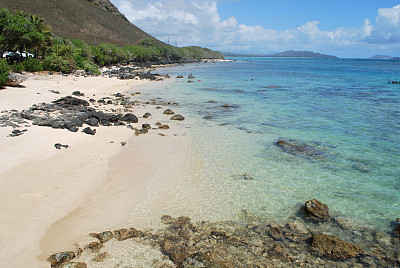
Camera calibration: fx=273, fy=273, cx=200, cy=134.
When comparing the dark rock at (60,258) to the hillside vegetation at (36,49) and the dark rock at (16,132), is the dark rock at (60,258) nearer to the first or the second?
the dark rock at (16,132)

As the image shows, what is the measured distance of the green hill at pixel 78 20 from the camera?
97.1 meters

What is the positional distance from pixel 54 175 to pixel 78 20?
422 feet

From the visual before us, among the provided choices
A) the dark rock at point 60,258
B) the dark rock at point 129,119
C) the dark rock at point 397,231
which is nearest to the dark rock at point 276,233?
the dark rock at point 397,231

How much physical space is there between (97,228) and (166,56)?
126142mm

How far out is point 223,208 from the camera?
861 centimetres

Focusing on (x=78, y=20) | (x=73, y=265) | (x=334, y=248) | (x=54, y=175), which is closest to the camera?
(x=73, y=265)

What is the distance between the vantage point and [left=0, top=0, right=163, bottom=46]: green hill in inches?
3821

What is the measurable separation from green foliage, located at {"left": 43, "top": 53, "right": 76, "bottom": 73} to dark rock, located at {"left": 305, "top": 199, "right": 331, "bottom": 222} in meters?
41.5

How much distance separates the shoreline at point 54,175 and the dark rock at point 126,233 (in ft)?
2.16

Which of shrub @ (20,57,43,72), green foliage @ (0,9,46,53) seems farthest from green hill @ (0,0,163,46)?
green foliage @ (0,9,46,53)

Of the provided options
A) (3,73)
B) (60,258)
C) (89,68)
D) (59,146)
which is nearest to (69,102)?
(3,73)

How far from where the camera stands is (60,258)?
604 centimetres

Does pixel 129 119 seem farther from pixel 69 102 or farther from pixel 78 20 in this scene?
pixel 78 20

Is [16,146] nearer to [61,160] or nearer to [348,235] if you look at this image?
[61,160]
